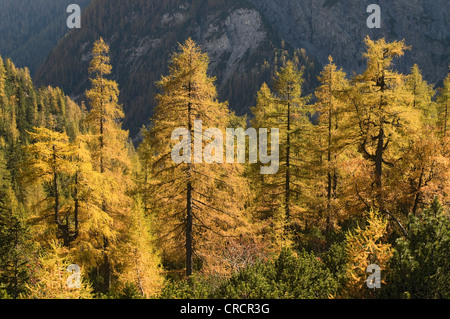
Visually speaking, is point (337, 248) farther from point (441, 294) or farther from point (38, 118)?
point (38, 118)

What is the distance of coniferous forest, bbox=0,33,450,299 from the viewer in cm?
832

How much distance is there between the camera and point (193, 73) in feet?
40.2

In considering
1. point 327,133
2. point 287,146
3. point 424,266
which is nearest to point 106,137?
point 287,146

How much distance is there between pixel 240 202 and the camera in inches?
563

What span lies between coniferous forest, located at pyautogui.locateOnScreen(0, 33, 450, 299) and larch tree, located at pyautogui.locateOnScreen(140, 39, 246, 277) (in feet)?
0.22

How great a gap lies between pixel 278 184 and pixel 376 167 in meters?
6.93

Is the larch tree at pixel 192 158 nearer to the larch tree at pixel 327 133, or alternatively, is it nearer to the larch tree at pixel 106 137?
the larch tree at pixel 106 137

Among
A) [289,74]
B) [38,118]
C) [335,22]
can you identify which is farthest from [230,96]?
[289,74]

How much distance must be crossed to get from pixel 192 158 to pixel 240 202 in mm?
3685

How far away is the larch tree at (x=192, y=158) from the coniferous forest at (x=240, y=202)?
66mm

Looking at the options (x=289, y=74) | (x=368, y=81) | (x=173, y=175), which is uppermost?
(x=289, y=74)

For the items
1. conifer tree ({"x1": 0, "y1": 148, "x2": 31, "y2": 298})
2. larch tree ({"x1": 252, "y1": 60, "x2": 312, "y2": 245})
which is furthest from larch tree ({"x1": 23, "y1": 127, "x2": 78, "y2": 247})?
larch tree ({"x1": 252, "y1": 60, "x2": 312, "y2": 245})
